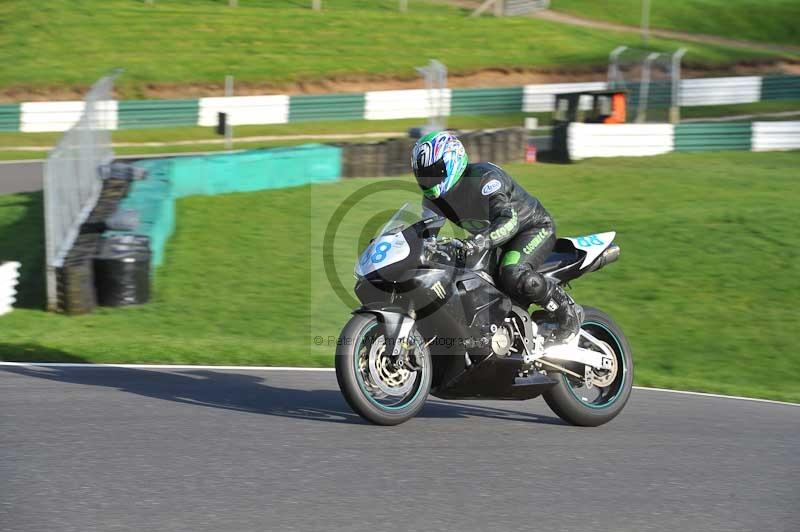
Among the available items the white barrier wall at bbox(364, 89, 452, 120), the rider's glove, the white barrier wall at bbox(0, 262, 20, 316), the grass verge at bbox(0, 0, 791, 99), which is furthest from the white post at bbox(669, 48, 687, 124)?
the rider's glove

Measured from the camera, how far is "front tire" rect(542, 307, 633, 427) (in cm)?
695

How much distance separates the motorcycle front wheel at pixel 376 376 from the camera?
6.15m

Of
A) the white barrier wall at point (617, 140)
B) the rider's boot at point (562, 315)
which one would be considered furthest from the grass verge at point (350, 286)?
the white barrier wall at point (617, 140)

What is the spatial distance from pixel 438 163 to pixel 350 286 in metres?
7.99

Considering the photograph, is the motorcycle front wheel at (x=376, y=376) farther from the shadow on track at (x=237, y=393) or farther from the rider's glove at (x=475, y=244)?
the rider's glove at (x=475, y=244)

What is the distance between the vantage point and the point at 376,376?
636 cm

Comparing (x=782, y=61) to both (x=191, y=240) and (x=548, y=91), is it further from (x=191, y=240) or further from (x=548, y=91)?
(x=191, y=240)

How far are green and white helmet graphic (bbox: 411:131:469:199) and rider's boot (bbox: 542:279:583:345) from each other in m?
1.05

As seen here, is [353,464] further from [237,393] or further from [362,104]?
[362,104]

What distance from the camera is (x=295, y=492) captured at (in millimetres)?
5000

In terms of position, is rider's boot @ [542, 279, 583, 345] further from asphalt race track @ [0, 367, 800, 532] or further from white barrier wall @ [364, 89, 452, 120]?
white barrier wall @ [364, 89, 452, 120]

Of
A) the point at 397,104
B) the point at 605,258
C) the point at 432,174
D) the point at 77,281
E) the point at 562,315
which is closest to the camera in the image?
the point at 432,174

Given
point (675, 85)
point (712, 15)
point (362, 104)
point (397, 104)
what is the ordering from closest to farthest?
point (362, 104), point (675, 85), point (397, 104), point (712, 15)

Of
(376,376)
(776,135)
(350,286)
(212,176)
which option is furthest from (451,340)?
(776,135)
